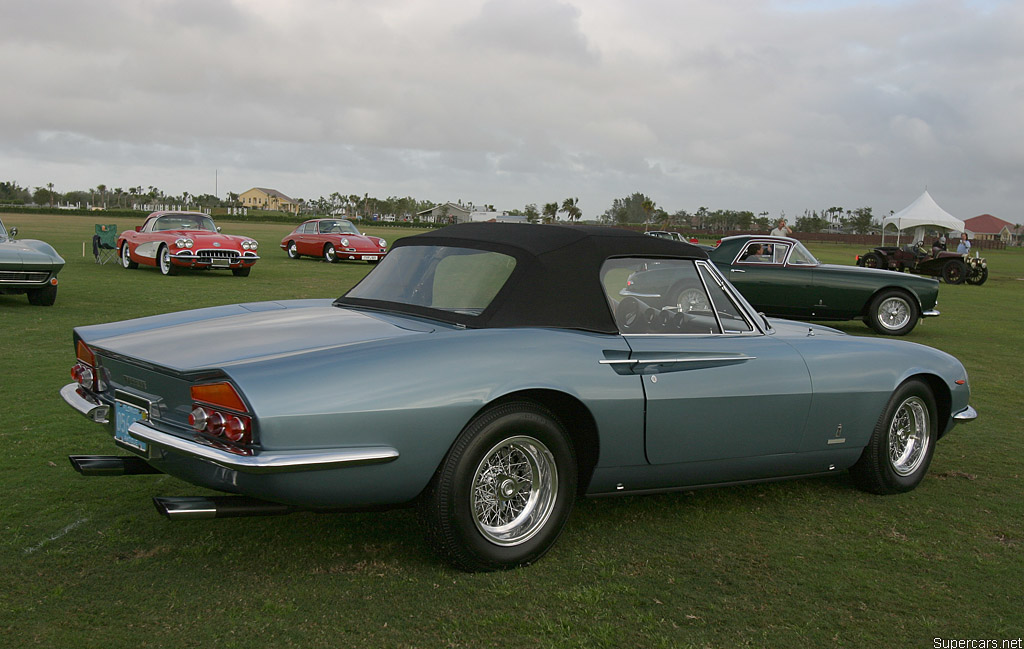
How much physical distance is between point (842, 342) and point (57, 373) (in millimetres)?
6020

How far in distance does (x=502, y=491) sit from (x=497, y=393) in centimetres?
43

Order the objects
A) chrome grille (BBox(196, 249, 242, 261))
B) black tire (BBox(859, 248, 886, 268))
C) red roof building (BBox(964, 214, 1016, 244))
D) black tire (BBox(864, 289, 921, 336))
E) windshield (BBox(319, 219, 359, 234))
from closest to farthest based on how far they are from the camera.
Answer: black tire (BBox(864, 289, 921, 336)), chrome grille (BBox(196, 249, 242, 261)), windshield (BBox(319, 219, 359, 234)), black tire (BBox(859, 248, 886, 268)), red roof building (BBox(964, 214, 1016, 244))

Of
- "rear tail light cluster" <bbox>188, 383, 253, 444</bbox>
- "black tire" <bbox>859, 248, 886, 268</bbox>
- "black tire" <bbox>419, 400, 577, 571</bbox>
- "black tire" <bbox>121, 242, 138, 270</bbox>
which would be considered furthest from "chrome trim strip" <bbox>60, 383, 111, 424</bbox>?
"black tire" <bbox>859, 248, 886, 268</bbox>

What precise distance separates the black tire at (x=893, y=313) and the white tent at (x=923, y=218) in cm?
3962

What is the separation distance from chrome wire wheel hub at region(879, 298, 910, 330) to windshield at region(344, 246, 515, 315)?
1027 centimetres


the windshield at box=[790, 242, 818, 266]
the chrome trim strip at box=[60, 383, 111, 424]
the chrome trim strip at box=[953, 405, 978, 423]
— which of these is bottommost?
the chrome trim strip at box=[953, 405, 978, 423]

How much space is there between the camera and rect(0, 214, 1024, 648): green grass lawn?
304cm

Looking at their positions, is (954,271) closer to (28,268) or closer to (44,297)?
(44,297)

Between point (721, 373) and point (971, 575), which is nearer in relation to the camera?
point (971, 575)

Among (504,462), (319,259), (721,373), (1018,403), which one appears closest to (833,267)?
(1018,403)

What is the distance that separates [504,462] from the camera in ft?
11.7

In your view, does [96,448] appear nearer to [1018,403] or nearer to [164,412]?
[164,412]

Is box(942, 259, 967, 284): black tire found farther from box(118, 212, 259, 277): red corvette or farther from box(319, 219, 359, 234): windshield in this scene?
box(118, 212, 259, 277): red corvette

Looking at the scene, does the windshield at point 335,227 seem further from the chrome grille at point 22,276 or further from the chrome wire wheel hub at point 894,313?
the chrome wire wheel hub at point 894,313
